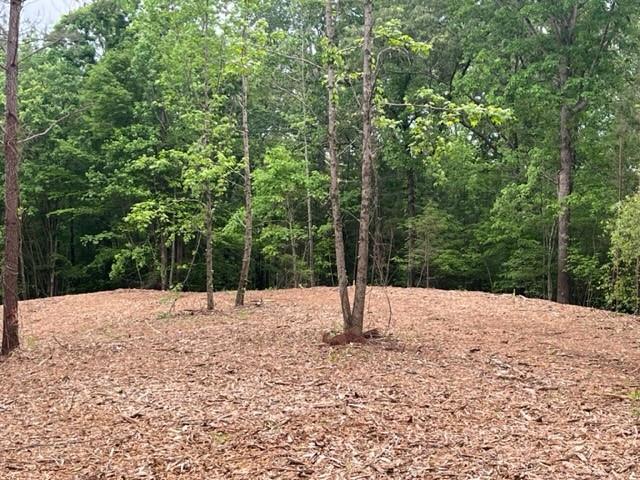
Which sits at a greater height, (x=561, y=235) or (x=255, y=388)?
(x=561, y=235)

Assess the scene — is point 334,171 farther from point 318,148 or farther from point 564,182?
point 318,148

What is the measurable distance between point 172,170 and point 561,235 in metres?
11.9

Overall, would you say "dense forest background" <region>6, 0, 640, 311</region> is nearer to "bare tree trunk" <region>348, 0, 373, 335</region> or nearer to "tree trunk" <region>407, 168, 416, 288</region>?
"tree trunk" <region>407, 168, 416, 288</region>

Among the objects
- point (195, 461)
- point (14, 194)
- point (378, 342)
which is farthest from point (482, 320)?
point (14, 194)

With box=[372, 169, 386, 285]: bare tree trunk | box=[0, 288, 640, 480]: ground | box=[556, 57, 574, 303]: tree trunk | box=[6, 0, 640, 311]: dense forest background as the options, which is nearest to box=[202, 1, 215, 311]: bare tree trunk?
box=[6, 0, 640, 311]: dense forest background

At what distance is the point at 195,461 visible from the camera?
11.1 ft

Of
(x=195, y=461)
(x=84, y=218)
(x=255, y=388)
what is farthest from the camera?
(x=84, y=218)

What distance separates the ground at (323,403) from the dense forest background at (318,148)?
3.39 metres

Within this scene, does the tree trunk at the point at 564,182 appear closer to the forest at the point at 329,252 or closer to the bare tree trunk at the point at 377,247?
the forest at the point at 329,252

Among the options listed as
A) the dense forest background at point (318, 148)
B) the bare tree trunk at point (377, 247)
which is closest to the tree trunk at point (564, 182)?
the dense forest background at point (318, 148)

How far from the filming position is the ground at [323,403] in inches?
130

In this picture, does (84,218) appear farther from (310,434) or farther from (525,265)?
(310,434)

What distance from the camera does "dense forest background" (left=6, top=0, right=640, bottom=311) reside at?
11.5m

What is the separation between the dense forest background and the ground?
3.39 metres
